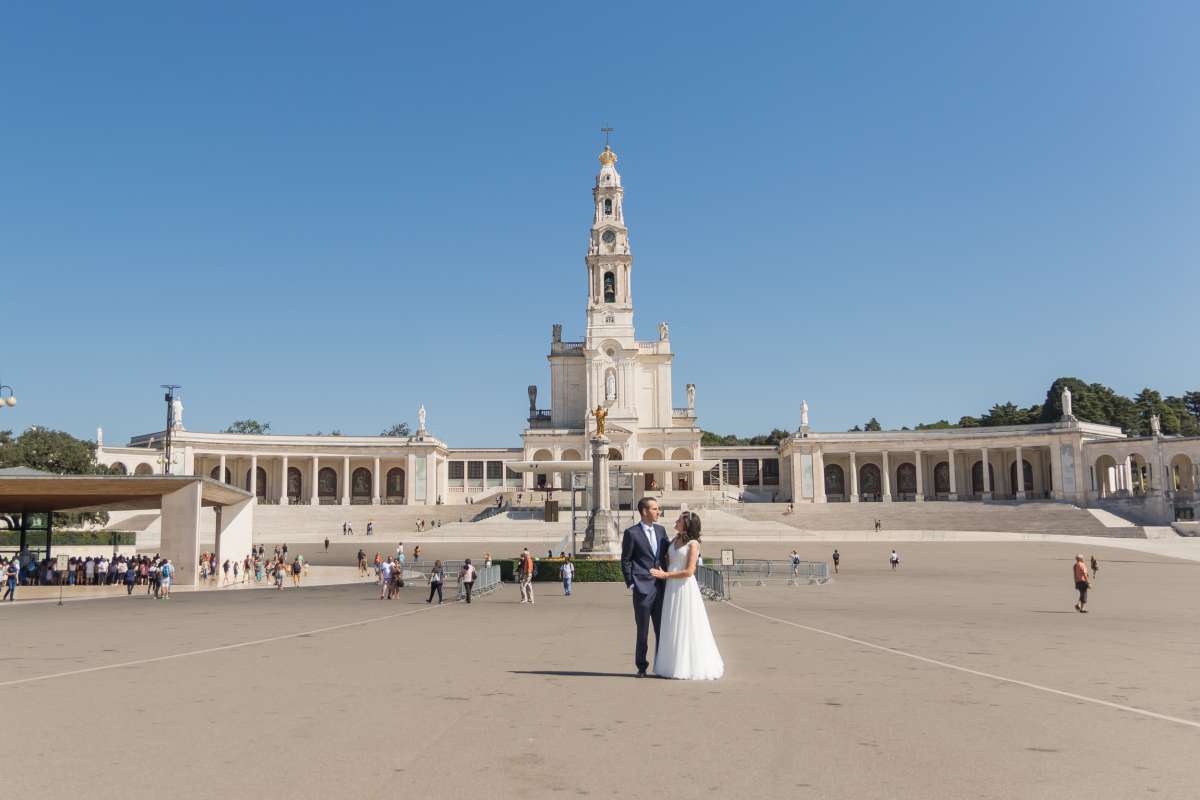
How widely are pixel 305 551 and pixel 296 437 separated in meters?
38.6

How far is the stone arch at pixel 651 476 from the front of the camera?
8727 centimetres

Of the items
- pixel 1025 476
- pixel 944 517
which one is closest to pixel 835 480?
pixel 1025 476

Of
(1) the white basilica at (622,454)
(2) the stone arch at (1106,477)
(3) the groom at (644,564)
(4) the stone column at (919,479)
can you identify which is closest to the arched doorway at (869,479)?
(1) the white basilica at (622,454)

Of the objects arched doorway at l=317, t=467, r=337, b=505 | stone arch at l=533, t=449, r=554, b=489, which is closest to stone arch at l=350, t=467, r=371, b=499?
arched doorway at l=317, t=467, r=337, b=505

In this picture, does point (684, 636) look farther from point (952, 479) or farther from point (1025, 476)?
point (1025, 476)

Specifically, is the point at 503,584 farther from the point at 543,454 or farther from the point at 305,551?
the point at 543,454

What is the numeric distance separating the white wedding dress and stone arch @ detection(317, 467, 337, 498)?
9467cm

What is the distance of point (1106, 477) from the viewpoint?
86.2 meters

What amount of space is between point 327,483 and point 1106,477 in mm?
75750

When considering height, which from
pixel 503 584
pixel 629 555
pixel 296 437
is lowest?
pixel 503 584

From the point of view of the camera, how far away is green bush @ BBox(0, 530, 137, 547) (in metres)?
56.0

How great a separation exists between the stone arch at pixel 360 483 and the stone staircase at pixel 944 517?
43.3 m

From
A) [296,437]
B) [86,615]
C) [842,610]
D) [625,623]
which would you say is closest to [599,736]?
[625,623]

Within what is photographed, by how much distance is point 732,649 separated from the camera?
14.1 meters
